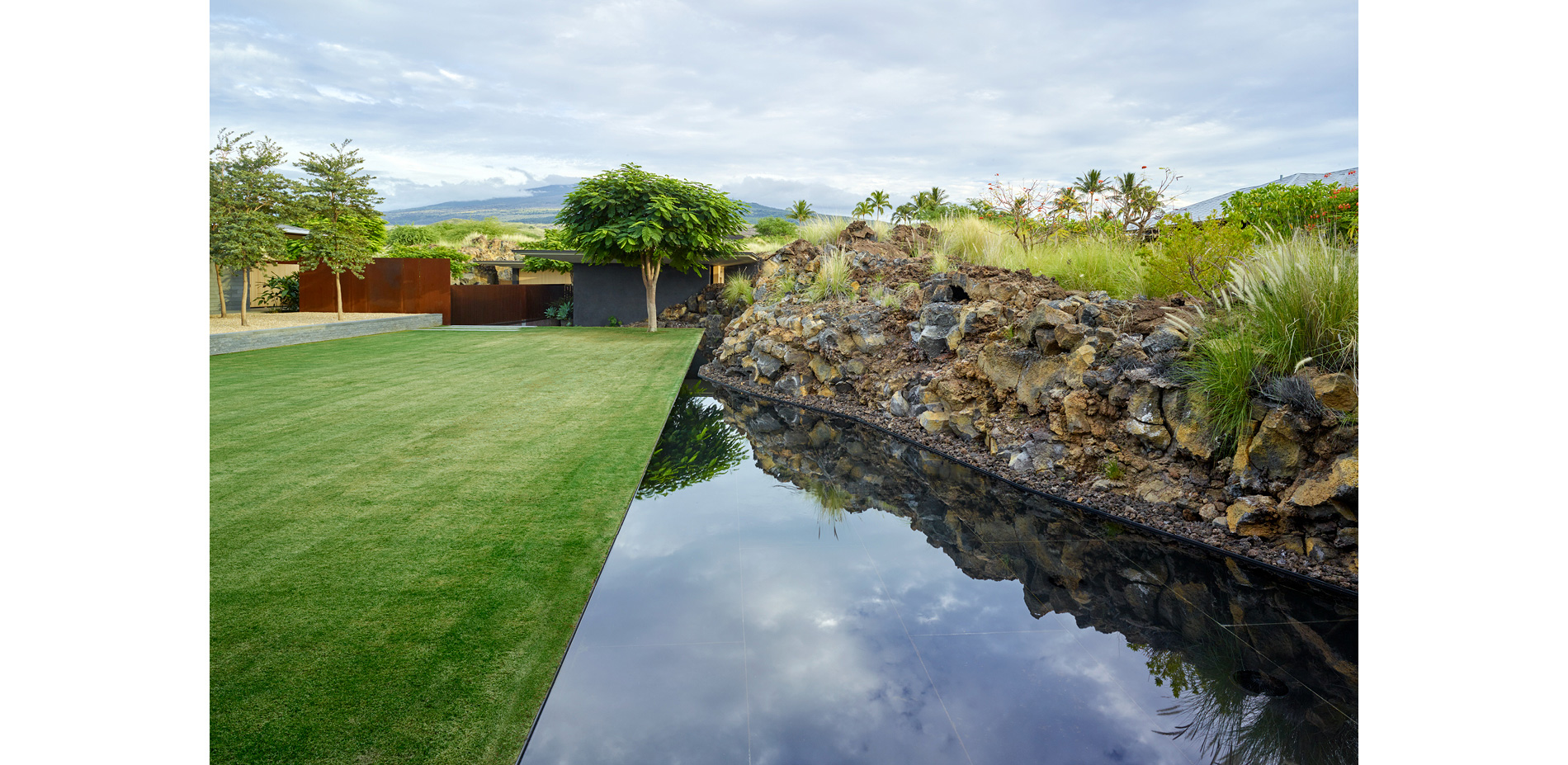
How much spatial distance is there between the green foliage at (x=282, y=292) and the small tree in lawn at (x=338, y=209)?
170cm

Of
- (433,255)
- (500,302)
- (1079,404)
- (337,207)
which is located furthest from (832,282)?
(433,255)

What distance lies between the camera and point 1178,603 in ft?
10.1

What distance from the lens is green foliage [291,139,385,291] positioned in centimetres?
1827

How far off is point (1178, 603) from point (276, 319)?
20867 mm

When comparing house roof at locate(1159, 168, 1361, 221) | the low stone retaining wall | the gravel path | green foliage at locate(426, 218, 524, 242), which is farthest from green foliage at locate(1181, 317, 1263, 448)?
green foliage at locate(426, 218, 524, 242)

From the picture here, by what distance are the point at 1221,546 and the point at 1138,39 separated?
7652mm

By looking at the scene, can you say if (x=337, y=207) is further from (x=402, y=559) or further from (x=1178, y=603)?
(x=1178, y=603)

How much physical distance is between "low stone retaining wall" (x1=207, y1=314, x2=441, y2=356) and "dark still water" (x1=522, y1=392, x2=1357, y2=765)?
10491mm

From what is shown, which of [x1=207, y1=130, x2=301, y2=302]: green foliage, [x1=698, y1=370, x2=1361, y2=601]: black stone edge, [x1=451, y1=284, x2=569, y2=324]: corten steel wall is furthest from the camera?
[x1=451, y1=284, x2=569, y2=324]: corten steel wall

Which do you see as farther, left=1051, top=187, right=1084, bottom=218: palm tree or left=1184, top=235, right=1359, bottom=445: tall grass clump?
left=1051, top=187, right=1084, bottom=218: palm tree

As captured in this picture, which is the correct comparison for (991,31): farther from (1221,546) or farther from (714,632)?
(714,632)

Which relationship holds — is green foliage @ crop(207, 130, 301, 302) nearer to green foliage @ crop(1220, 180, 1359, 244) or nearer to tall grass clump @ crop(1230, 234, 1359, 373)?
tall grass clump @ crop(1230, 234, 1359, 373)

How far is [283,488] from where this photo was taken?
14.5 ft

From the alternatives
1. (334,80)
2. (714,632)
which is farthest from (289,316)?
(334,80)
